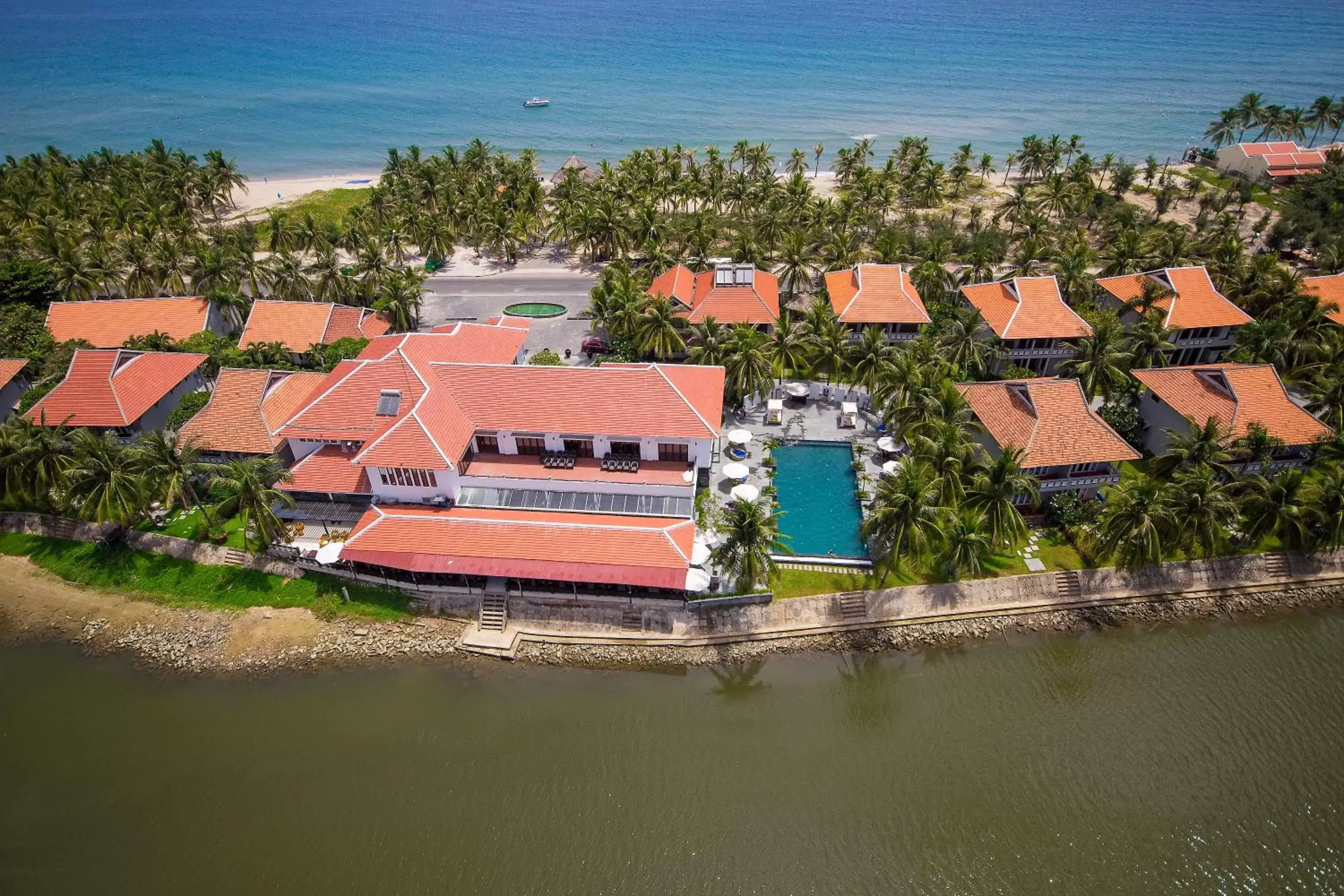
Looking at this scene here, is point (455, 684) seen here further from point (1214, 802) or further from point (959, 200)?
point (959, 200)

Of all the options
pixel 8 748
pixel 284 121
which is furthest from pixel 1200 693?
pixel 284 121

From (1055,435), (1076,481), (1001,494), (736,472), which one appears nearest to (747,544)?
(736,472)

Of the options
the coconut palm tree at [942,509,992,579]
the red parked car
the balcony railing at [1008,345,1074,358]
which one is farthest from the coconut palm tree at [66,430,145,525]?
the balcony railing at [1008,345,1074,358]

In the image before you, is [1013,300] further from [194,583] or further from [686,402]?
[194,583]

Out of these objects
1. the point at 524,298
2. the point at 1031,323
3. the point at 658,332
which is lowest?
the point at 658,332

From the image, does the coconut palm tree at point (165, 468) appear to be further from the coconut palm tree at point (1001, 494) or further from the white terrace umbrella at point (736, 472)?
the coconut palm tree at point (1001, 494)
